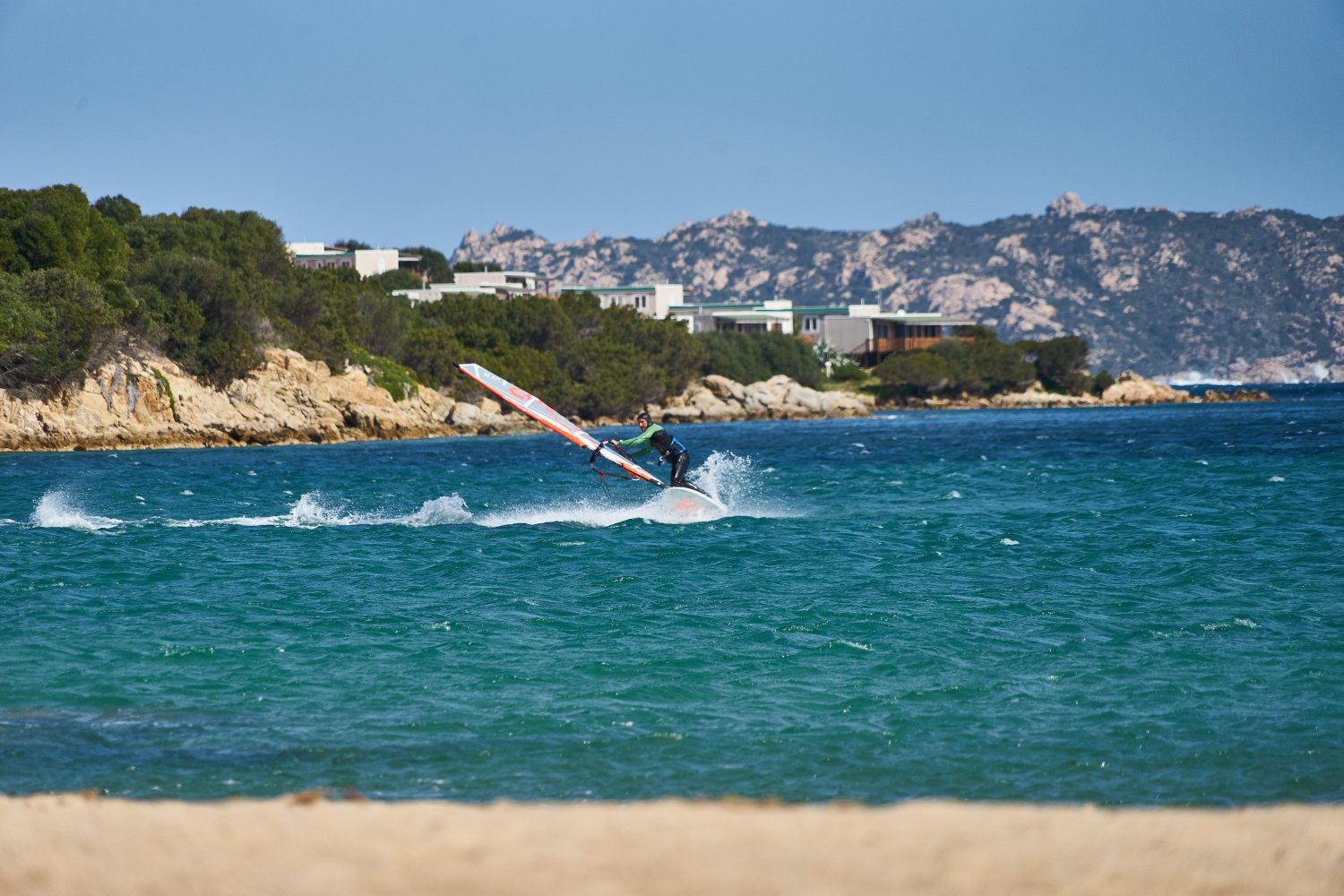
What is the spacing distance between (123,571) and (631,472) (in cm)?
1119

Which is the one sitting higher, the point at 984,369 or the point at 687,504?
the point at 984,369

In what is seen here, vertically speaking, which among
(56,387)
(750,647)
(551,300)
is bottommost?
(750,647)

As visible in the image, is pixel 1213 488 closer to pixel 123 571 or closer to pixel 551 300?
pixel 123 571

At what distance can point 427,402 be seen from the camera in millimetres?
85312

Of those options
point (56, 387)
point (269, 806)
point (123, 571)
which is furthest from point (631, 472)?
point (56, 387)

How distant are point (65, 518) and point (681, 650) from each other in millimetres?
21713

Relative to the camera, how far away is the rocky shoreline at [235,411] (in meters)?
63.2

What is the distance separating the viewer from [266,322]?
252ft

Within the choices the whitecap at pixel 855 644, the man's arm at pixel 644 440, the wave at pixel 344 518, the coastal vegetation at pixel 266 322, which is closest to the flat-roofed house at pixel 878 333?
the coastal vegetation at pixel 266 322

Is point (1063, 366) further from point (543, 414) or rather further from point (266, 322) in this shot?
point (543, 414)

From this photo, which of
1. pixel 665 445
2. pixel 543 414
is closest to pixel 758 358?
pixel 543 414

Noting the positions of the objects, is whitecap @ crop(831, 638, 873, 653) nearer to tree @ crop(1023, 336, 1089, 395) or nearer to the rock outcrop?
the rock outcrop

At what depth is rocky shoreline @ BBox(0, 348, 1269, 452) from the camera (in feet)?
207

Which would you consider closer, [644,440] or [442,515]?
[644,440]
